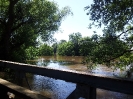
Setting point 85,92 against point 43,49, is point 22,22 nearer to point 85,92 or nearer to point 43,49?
point 85,92

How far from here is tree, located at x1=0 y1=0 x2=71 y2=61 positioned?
19484 millimetres

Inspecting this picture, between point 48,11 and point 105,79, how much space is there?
2012 centimetres

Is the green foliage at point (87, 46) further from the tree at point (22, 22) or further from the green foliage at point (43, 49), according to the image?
the green foliage at point (43, 49)

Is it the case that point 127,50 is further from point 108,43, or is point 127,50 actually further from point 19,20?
point 19,20

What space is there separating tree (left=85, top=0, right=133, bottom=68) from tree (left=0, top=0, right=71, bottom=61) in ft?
31.6

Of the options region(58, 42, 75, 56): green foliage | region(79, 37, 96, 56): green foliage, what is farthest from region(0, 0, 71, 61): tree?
region(58, 42, 75, 56): green foliage

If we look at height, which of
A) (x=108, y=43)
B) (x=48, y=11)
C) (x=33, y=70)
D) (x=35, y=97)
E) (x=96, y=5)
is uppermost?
(x=48, y=11)

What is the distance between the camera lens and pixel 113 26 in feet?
40.5

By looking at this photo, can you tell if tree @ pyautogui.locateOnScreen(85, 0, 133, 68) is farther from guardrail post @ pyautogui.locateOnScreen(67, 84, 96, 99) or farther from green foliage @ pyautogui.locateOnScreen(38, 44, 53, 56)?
green foliage @ pyautogui.locateOnScreen(38, 44, 53, 56)

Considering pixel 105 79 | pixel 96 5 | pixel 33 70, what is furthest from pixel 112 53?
pixel 105 79

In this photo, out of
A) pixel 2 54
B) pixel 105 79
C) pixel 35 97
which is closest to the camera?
pixel 105 79

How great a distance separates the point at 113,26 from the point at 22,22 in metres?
11.1

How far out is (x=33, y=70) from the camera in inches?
165

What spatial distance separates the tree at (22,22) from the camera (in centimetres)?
1948
